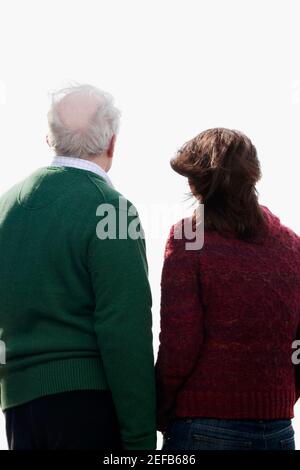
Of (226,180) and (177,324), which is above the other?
(226,180)

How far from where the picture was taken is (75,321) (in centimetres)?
245

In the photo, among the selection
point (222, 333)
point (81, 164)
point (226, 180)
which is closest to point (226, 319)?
point (222, 333)

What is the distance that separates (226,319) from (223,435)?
0.31 m

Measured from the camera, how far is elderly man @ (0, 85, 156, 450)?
2.44 m

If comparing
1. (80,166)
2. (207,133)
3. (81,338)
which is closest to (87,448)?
(81,338)

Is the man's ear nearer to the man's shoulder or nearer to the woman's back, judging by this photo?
the man's shoulder

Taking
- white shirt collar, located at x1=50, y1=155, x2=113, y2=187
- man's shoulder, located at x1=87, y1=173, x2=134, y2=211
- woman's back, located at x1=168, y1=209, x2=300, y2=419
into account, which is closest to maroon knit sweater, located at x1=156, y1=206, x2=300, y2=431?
woman's back, located at x1=168, y1=209, x2=300, y2=419

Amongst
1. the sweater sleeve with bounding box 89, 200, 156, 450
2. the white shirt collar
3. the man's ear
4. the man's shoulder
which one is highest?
the man's ear

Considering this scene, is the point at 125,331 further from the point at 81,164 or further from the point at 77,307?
the point at 81,164

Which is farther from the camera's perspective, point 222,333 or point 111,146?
point 111,146

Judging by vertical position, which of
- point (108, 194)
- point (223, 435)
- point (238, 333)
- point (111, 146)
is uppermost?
point (111, 146)

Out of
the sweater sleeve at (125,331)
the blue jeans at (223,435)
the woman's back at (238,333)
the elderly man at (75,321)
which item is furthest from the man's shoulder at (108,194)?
the blue jeans at (223,435)

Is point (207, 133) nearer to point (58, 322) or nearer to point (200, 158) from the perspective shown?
point (200, 158)

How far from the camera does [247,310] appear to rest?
2.48 meters
